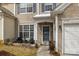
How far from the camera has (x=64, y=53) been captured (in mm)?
2885

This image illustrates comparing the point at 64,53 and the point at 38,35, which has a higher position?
the point at 38,35

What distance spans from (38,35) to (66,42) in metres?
0.39

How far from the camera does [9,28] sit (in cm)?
291

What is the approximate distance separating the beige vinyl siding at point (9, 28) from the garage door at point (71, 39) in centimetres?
71

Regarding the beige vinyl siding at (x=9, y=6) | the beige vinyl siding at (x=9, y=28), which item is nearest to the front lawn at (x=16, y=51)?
the beige vinyl siding at (x=9, y=28)

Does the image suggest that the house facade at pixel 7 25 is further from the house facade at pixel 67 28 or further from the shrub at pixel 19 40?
the house facade at pixel 67 28

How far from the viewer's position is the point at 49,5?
2.91 m

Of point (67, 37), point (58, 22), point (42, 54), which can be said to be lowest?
point (42, 54)

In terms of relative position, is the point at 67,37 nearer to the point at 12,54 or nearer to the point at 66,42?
the point at 66,42

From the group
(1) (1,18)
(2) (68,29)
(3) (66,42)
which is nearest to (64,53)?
(3) (66,42)

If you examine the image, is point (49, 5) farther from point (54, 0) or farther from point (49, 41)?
point (49, 41)

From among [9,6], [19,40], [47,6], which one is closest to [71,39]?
[47,6]

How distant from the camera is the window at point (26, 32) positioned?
2.94 metres

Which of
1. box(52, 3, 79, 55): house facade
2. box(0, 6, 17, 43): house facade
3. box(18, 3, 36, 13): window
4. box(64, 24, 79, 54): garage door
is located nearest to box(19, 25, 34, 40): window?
box(0, 6, 17, 43): house facade
